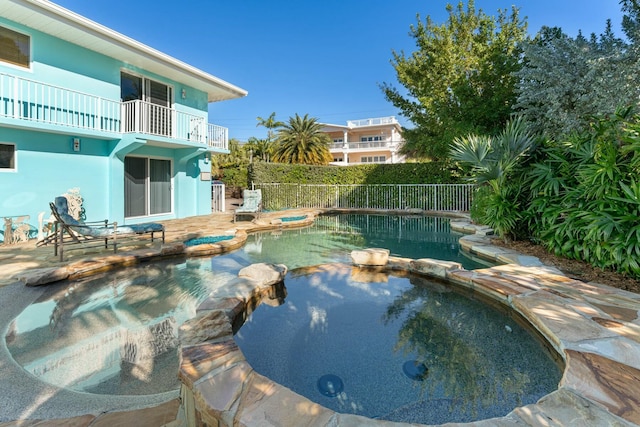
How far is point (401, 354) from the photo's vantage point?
8.91 ft

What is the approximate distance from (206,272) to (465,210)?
11.7 meters

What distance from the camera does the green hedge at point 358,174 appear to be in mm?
14234

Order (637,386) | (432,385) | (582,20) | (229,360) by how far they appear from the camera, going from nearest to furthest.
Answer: (637,386)
(229,360)
(432,385)
(582,20)

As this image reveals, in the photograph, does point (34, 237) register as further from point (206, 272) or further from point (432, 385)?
point (432, 385)

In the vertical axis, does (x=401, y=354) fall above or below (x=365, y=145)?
below

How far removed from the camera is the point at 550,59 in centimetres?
987

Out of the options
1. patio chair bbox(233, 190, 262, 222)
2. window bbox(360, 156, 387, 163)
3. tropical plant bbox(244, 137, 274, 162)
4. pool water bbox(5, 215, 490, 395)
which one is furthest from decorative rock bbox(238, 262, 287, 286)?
window bbox(360, 156, 387, 163)

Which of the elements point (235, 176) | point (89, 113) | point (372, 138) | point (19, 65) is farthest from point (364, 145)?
point (19, 65)

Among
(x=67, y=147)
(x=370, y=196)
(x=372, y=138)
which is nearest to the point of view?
(x=67, y=147)

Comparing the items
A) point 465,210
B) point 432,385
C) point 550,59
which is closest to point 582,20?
point 550,59

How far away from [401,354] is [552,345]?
4.00 feet

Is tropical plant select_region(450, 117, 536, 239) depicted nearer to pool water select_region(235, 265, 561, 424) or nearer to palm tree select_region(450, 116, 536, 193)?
palm tree select_region(450, 116, 536, 193)

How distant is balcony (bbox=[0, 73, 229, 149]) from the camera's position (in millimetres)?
7062

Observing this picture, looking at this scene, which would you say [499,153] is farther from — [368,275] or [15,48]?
[15,48]
